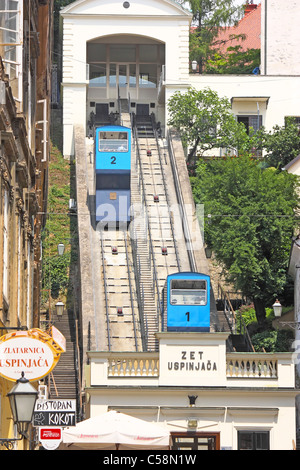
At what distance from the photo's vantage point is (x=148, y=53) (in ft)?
272

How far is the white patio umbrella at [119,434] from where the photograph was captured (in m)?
25.0

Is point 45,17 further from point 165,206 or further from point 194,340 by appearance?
point 165,206

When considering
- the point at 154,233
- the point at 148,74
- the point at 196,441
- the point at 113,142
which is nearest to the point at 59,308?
the point at 154,233

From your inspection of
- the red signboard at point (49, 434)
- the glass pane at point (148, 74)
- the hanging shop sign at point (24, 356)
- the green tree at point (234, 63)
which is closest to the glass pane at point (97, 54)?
the glass pane at point (148, 74)

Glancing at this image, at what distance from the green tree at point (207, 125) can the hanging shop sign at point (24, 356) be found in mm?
48872

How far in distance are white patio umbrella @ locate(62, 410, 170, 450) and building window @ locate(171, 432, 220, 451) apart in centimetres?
1050

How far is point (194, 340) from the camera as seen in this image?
124 ft

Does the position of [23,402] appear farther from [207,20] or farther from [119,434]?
[207,20]

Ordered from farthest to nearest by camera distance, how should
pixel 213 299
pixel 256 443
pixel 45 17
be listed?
pixel 213 299
pixel 45 17
pixel 256 443

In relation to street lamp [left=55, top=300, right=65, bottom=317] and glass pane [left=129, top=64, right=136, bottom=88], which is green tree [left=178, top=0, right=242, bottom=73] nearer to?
glass pane [left=129, top=64, right=136, bottom=88]

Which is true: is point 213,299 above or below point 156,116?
below
